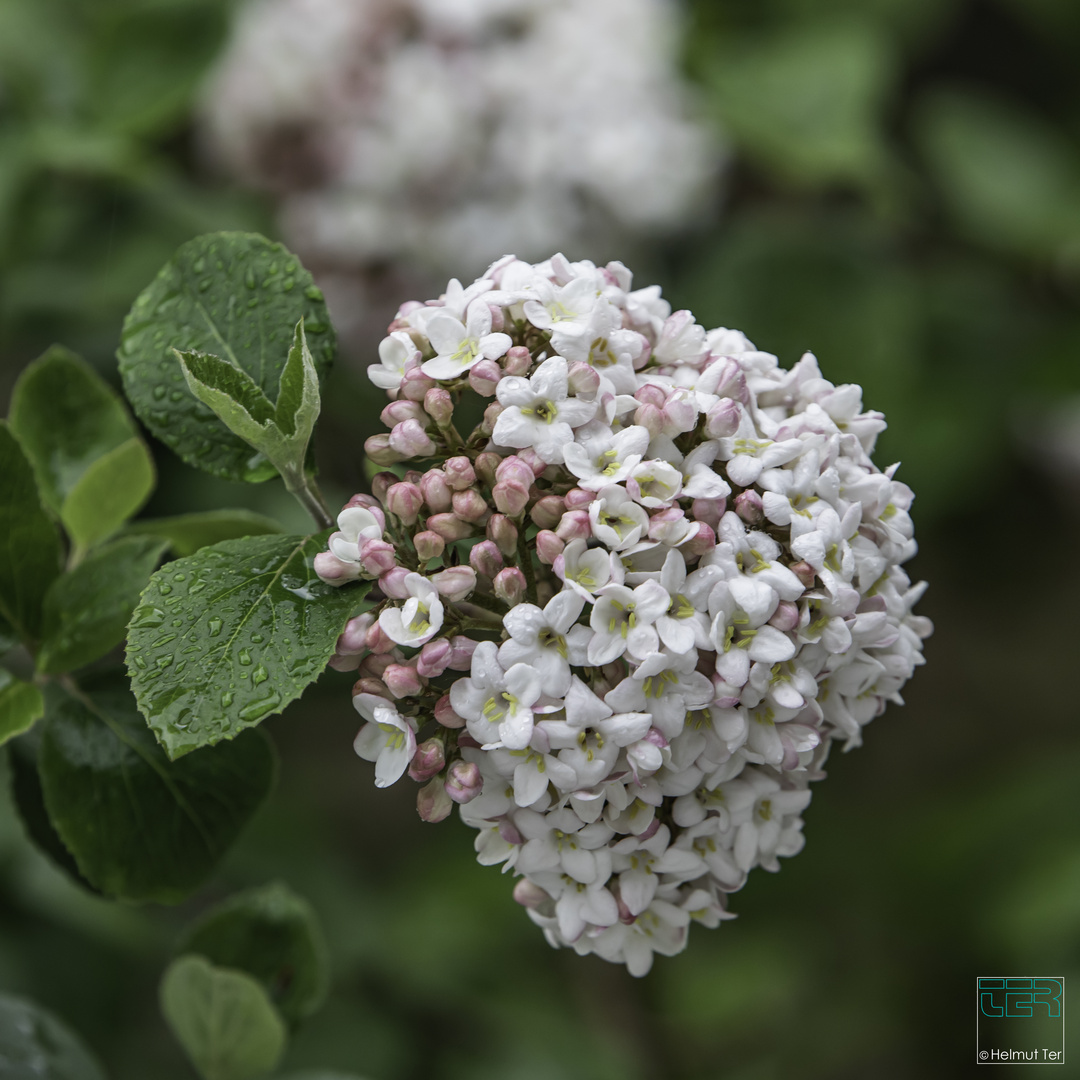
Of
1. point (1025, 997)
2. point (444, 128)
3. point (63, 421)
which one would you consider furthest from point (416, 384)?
point (1025, 997)

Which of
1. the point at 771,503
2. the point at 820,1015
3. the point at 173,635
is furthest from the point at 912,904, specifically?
the point at 173,635

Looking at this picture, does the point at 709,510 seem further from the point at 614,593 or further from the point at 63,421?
the point at 63,421

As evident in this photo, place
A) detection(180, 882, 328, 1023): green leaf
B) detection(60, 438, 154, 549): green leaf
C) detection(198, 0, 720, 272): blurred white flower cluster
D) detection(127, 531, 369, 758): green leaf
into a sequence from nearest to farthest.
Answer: detection(127, 531, 369, 758): green leaf
detection(60, 438, 154, 549): green leaf
detection(180, 882, 328, 1023): green leaf
detection(198, 0, 720, 272): blurred white flower cluster

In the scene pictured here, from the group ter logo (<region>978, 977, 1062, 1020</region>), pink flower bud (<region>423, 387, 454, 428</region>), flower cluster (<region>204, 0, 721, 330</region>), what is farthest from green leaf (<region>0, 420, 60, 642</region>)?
ter logo (<region>978, 977, 1062, 1020</region>)

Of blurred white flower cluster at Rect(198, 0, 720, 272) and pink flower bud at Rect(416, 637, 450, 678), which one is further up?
blurred white flower cluster at Rect(198, 0, 720, 272)

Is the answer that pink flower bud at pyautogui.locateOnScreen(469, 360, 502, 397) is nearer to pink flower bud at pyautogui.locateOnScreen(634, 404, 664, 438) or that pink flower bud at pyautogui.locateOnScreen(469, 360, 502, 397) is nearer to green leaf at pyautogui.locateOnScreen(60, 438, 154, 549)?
pink flower bud at pyautogui.locateOnScreen(634, 404, 664, 438)

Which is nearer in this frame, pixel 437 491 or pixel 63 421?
pixel 437 491

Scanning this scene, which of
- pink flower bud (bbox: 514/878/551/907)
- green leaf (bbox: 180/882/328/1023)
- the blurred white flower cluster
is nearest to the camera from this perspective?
pink flower bud (bbox: 514/878/551/907)
